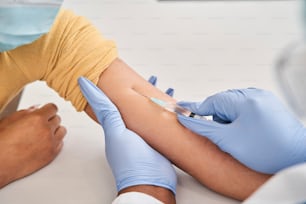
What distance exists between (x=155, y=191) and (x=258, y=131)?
0.76 feet

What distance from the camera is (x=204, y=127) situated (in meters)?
1.04

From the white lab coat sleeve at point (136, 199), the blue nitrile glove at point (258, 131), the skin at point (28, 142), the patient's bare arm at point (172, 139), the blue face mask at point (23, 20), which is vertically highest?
the blue face mask at point (23, 20)

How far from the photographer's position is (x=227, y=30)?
1.50 metres

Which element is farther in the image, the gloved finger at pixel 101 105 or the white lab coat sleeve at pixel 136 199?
the gloved finger at pixel 101 105

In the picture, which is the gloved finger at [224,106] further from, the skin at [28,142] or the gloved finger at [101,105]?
the skin at [28,142]

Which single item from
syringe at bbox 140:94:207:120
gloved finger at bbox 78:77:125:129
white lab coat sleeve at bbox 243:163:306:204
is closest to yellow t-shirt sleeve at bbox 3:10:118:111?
gloved finger at bbox 78:77:125:129

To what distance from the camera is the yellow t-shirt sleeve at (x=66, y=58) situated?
113cm

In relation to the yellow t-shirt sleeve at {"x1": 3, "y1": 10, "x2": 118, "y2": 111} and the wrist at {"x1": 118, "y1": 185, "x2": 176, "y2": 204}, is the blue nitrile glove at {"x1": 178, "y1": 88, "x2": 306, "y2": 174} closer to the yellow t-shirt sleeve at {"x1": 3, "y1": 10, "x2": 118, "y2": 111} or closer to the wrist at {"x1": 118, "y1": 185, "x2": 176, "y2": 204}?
the wrist at {"x1": 118, "y1": 185, "x2": 176, "y2": 204}

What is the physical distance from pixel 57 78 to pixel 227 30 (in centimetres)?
58

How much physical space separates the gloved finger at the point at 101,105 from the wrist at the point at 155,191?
6.2 inches

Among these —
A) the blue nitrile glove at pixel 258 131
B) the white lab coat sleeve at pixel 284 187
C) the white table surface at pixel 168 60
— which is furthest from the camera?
the white table surface at pixel 168 60

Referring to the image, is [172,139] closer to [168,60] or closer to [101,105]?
[101,105]

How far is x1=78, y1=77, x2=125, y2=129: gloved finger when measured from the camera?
1.09 m

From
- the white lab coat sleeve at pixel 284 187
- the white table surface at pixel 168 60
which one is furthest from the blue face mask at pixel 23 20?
the white lab coat sleeve at pixel 284 187
